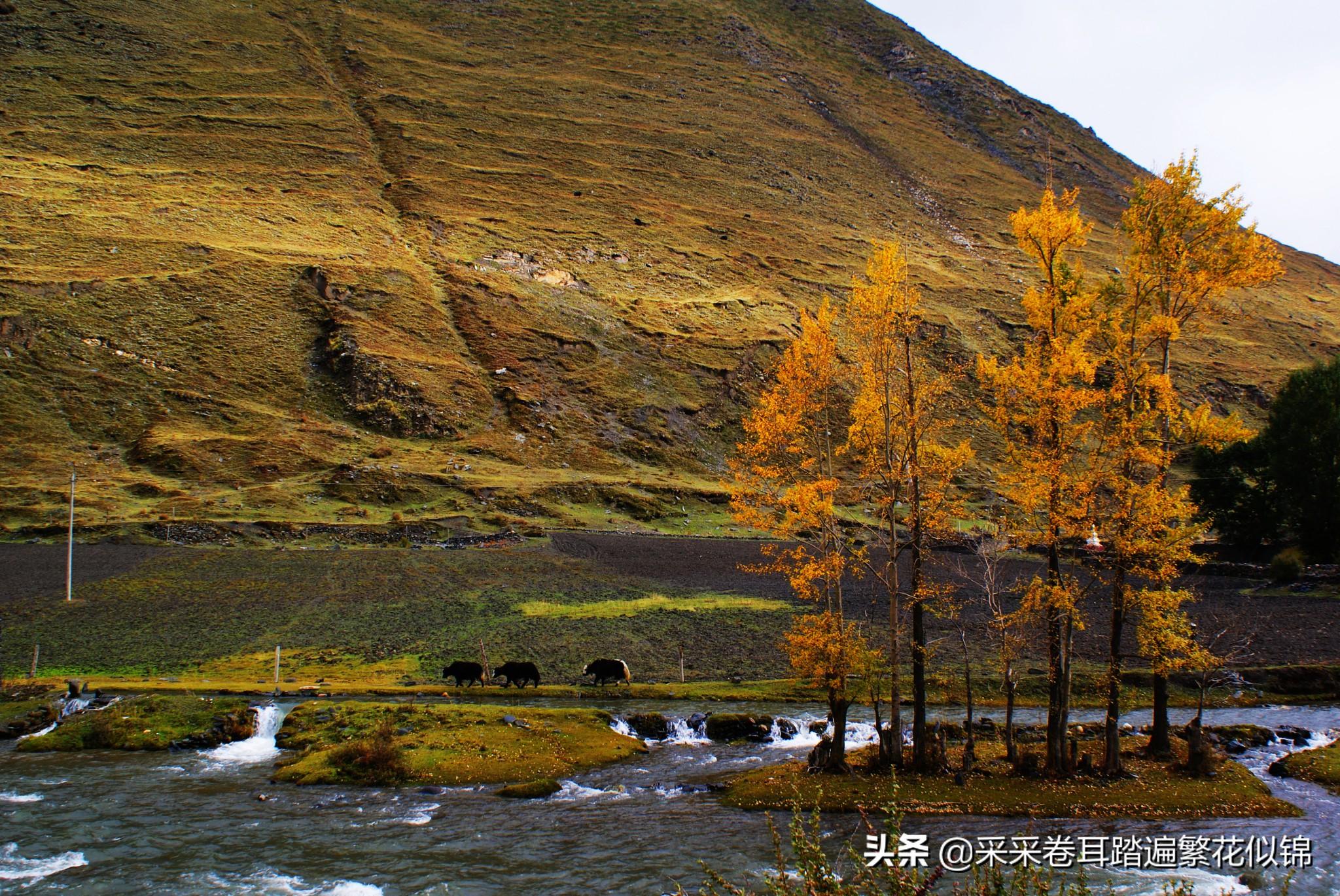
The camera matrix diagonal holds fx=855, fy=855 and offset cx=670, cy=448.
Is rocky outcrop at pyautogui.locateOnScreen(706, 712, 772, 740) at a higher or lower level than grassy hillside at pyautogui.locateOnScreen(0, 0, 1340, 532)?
lower

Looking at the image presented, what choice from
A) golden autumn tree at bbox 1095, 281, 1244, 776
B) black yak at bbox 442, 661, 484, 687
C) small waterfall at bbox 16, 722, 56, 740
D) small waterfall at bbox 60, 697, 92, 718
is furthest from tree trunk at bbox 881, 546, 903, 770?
small waterfall at bbox 60, 697, 92, 718

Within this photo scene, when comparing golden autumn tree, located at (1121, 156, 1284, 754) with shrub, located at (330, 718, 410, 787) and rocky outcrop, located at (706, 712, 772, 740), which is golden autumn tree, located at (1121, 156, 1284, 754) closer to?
rocky outcrop, located at (706, 712, 772, 740)

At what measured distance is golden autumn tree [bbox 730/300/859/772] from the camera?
2573 cm

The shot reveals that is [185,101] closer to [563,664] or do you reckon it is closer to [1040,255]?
[563,664]

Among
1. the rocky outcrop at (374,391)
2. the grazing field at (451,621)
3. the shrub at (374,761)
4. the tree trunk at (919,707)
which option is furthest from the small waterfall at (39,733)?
the rocky outcrop at (374,391)

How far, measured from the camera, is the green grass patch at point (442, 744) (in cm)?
2664

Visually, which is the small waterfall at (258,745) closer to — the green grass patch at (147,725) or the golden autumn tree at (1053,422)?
the green grass patch at (147,725)

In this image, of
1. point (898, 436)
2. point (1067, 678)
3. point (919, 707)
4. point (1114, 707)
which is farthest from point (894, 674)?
point (898, 436)

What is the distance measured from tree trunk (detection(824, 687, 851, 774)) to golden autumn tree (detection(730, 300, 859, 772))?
0.02 metres

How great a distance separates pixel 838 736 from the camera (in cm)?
2595

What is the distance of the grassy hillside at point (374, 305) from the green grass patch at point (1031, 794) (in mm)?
61752

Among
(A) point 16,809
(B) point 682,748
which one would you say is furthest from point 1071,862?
(A) point 16,809

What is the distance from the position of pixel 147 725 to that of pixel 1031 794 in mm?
28997

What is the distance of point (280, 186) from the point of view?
152m
